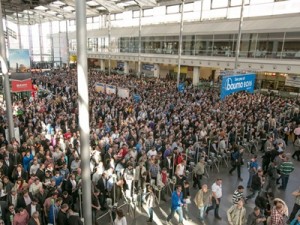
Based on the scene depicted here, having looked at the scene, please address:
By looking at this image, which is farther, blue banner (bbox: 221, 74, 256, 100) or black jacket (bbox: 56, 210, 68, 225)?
blue banner (bbox: 221, 74, 256, 100)

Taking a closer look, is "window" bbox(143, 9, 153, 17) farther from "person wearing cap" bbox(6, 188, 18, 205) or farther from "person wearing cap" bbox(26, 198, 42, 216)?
"person wearing cap" bbox(26, 198, 42, 216)

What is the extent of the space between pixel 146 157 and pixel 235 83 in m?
6.03

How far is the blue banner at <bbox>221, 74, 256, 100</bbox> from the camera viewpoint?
11.8 m

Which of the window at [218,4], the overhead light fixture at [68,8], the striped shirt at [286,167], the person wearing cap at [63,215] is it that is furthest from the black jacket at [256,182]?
the overhead light fixture at [68,8]

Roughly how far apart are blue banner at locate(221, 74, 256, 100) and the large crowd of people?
171 centimetres

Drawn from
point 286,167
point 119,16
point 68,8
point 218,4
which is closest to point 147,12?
point 119,16

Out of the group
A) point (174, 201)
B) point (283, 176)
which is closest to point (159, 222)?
point (174, 201)

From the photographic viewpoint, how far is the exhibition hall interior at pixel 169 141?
257 inches

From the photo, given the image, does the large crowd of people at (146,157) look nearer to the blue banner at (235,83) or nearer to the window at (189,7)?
the blue banner at (235,83)

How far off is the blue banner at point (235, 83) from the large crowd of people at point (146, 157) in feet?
5.62

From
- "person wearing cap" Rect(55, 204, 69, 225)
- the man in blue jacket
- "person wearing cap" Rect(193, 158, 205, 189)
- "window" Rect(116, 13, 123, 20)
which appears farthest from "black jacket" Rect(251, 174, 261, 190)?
"window" Rect(116, 13, 123, 20)

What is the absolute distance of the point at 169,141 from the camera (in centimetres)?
1080

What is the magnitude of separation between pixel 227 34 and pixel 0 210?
24539 millimetres

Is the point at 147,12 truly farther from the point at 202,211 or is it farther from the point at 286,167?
the point at 202,211
